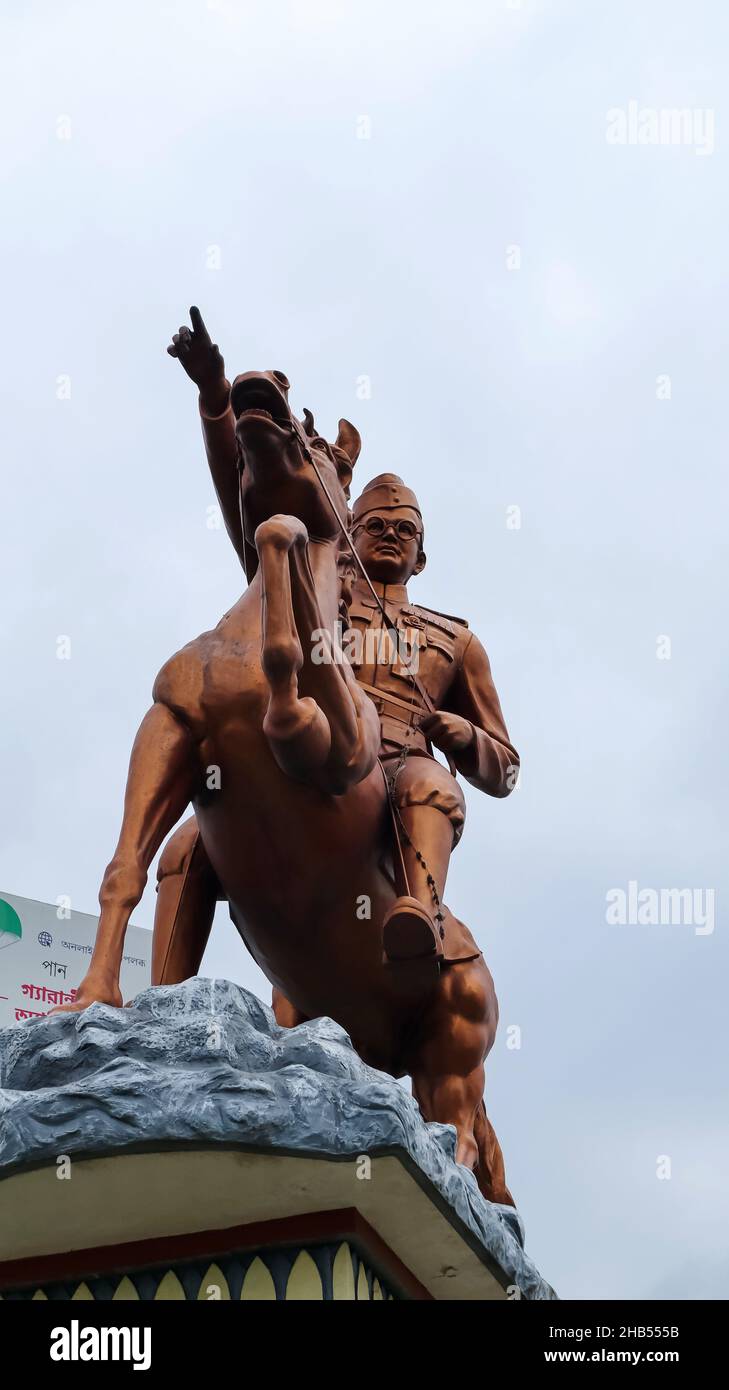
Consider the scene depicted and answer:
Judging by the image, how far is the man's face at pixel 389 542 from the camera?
6895 millimetres

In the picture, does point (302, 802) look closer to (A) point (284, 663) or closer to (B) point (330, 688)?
(B) point (330, 688)

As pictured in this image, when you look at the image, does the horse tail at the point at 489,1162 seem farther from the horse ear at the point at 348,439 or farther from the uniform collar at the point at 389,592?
the horse ear at the point at 348,439

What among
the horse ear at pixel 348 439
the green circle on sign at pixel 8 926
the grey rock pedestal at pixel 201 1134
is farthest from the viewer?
the green circle on sign at pixel 8 926

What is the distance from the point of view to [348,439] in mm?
6625

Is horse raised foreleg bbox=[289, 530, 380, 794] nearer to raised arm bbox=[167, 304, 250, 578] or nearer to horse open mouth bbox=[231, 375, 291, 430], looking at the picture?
horse open mouth bbox=[231, 375, 291, 430]

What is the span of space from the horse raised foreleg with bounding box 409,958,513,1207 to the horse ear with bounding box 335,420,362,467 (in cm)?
193

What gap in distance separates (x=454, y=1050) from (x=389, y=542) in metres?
2.04

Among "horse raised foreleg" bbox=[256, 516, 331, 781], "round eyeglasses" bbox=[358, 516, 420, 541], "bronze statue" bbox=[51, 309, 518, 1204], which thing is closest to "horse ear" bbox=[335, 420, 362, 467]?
"bronze statue" bbox=[51, 309, 518, 1204]

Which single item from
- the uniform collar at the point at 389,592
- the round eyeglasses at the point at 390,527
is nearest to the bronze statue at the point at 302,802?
the uniform collar at the point at 389,592

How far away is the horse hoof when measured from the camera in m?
5.35

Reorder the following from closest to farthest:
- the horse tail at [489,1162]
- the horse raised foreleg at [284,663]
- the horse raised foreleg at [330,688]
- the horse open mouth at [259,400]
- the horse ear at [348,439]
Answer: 1. the horse raised foreleg at [284,663]
2. the horse raised foreleg at [330,688]
3. the horse open mouth at [259,400]
4. the horse tail at [489,1162]
5. the horse ear at [348,439]

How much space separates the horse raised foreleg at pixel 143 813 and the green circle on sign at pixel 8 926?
16260 millimetres

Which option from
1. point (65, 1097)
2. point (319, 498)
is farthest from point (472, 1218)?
point (319, 498)
